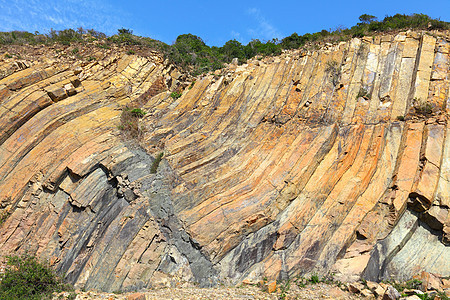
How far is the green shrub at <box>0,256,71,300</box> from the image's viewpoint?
8.80 metres

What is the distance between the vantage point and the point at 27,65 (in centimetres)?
1457

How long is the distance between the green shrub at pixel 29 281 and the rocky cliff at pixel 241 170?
59cm

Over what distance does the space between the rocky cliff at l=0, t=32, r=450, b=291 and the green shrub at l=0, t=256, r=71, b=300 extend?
1.93ft

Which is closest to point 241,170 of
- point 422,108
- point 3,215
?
point 422,108

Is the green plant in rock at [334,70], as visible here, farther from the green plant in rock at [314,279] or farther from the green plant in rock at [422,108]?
the green plant in rock at [314,279]

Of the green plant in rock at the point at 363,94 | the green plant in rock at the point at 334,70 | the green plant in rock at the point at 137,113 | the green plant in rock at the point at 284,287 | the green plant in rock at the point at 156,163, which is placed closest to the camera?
the green plant in rock at the point at 284,287

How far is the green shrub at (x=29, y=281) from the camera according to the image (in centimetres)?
880

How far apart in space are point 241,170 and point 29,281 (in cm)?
801

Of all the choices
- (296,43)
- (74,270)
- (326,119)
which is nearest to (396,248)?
(326,119)

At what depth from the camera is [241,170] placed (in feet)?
38.0

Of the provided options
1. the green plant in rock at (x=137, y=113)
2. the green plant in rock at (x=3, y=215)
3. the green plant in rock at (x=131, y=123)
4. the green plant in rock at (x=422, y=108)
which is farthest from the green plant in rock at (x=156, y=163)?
the green plant in rock at (x=422, y=108)

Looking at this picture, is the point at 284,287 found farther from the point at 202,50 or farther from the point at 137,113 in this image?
the point at 202,50

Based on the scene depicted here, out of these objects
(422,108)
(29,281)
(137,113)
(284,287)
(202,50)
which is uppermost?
(202,50)

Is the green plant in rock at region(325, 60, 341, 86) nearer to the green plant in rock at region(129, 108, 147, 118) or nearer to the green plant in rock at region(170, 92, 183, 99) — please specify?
the green plant in rock at region(170, 92, 183, 99)
